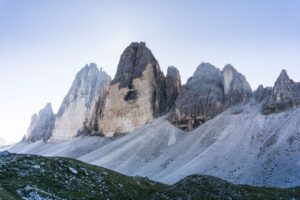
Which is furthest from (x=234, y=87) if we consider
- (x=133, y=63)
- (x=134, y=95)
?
(x=133, y=63)

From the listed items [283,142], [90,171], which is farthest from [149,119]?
[90,171]

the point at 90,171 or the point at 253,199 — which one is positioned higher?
the point at 90,171

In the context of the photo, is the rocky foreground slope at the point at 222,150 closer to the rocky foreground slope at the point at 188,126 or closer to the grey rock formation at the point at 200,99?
the rocky foreground slope at the point at 188,126

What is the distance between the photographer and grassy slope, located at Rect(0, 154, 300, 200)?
29375 millimetres

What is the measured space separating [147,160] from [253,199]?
7397 cm

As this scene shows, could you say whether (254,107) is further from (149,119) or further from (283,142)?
(149,119)

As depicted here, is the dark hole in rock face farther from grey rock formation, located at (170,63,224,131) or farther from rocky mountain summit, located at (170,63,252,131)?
rocky mountain summit, located at (170,63,252,131)

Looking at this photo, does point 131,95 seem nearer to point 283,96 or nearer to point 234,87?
point 234,87

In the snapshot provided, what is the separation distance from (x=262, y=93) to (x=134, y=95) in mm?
59441

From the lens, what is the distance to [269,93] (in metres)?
121

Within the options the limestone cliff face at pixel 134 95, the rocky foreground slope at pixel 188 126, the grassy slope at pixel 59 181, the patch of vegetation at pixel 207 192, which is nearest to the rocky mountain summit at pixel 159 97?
the limestone cliff face at pixel 134 95

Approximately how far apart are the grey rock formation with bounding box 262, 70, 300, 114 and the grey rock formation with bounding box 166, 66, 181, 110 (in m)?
50.7

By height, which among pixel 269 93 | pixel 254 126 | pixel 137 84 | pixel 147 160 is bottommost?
pixel 147 160

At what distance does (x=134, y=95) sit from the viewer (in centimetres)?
16225
